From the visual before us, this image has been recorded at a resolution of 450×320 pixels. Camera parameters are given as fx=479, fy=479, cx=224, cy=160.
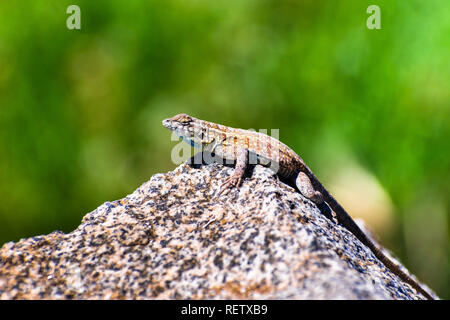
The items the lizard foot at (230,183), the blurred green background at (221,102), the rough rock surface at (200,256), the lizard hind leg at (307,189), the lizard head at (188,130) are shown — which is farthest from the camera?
the blurred green background at (221,102)

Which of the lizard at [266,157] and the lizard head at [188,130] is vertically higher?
the lizard head at [188,130]

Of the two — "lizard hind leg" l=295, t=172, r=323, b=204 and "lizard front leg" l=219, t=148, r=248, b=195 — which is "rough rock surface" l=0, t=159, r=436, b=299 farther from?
"lizard hind leg" l=295, t=172, r=323, b=204

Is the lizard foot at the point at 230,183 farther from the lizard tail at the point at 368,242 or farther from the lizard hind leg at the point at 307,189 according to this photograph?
the lizard tail at the point at 368,242

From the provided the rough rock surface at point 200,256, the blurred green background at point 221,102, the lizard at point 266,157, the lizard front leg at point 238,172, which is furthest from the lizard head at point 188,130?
the blurred green background at point 221,102

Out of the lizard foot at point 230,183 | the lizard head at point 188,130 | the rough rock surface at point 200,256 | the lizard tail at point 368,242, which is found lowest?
the lizard tail at point 368,242

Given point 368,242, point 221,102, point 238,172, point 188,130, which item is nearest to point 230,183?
point 238,172

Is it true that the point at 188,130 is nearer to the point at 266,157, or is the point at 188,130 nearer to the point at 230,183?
the point at 266,157
